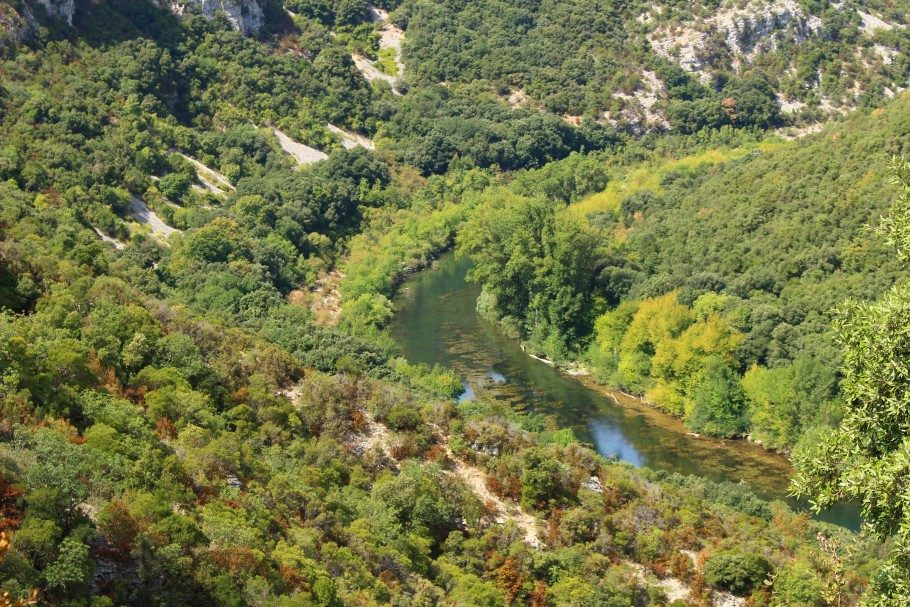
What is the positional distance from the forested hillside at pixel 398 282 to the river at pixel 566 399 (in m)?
2.15

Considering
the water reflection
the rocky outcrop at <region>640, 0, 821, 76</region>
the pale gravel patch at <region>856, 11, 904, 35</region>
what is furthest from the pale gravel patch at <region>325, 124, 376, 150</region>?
the pale gravel patch at <region>856, 11, 904, 35</region>

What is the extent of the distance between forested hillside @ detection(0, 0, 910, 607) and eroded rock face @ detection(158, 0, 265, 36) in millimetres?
463

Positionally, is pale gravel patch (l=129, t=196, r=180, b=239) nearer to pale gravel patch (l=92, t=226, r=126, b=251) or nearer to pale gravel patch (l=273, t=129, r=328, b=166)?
pale gravel patch (l=92, t=226, r=126, b=251)

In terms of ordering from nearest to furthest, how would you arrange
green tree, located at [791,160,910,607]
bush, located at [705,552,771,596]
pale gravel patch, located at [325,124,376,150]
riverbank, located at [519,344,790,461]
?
green tree, located at [791,160,910,607] → bush, located at [705,552,771,596] → riverbank, located at [519,344,790,461] → pale gravel patch, located at [325,124,376,150]

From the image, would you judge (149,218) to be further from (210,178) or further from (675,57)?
(675,57)

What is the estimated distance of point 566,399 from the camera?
7606cm

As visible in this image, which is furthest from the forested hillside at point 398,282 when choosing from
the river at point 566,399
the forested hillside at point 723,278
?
the river at point 566,399

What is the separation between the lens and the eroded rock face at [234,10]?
13500cm

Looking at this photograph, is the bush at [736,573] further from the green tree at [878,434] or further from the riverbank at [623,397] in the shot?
the green tree at [878,434]

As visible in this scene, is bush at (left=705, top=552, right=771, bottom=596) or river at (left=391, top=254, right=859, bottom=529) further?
river at (left=391, top=254, right=859, bottom=529)

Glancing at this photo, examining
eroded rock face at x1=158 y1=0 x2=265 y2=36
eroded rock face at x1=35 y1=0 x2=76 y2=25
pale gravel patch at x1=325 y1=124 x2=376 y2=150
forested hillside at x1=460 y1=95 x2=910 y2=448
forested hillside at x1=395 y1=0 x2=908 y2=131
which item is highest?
eroded rock face at x1=35 y1=0 x2=76 y2=25

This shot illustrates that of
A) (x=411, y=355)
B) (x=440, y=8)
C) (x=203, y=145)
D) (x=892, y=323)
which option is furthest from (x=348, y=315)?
(x=440, y=8)

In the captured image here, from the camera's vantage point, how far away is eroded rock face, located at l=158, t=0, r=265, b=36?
13500cm

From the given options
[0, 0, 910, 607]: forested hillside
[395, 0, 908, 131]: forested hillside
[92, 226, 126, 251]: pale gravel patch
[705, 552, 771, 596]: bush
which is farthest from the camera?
[395, 0, 908, 131]: forested hillside
